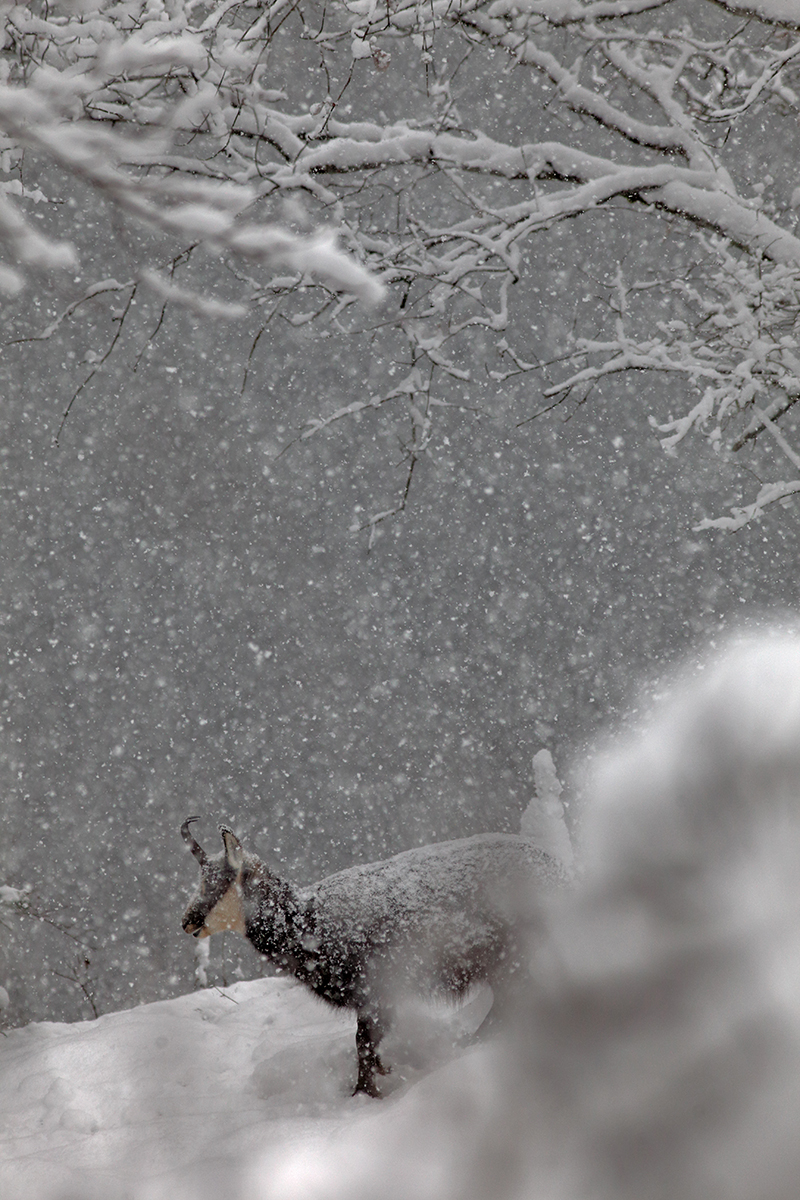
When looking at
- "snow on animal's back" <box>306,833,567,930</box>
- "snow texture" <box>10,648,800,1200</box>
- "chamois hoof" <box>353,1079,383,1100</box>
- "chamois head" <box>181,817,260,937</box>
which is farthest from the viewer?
"snow on animal's back" <box>306,833,567,930</box>

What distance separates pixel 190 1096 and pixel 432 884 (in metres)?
1.05

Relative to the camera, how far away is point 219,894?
2.65m

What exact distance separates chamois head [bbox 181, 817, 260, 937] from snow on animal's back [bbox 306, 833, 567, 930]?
0.27 metres

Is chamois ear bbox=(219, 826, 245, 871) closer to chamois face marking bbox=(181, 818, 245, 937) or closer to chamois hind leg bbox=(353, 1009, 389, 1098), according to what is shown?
chamois face marking bbox=(181, 818, 245, 937)

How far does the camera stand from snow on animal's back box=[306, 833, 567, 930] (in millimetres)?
2738

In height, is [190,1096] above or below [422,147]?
below

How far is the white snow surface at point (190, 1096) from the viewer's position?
1849mm

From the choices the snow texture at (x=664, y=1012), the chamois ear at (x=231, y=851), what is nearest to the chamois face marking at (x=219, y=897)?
the chamois ear at (x=231, y=851)

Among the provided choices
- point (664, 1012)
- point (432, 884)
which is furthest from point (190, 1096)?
point (664, 1012)

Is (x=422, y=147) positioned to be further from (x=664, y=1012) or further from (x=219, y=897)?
(x=664, y=1012)

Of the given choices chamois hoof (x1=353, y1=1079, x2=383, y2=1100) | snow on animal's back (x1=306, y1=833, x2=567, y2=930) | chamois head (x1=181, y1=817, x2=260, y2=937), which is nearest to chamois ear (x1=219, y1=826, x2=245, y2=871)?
chamois head (x1=181, y1=817, x2=260, y2=937)

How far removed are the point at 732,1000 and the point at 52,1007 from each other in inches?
240

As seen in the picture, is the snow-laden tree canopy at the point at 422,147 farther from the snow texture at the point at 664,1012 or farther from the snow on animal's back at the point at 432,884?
the snow on animal's back at the point at 432,884

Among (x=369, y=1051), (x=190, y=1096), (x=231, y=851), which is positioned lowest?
(x=190, y=1096)
